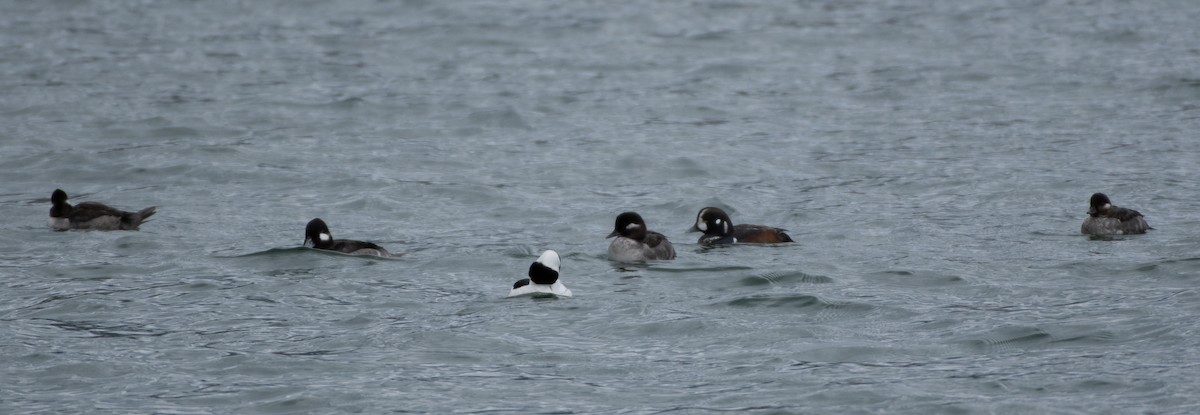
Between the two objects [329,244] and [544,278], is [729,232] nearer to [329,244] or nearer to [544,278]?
[544,278]

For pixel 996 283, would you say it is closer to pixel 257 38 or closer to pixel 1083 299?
pixel 1083 299

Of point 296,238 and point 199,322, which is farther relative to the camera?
point 296,238

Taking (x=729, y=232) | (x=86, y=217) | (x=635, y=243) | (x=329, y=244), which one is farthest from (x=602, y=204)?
(x=86, y=217)

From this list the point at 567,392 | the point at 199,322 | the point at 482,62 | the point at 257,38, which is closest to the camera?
the point at 567,392

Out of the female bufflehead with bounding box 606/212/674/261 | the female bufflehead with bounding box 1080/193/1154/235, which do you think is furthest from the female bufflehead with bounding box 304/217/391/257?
the female bufflehead with bounding box 1080/193/1154/235

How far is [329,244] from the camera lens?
1605 centimetres

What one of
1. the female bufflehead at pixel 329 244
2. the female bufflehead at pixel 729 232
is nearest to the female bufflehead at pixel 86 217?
the female bufflehead at pixel 329 244

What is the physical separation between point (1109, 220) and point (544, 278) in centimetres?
626

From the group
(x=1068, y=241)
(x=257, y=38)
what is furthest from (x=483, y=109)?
(x=1068, y=241)

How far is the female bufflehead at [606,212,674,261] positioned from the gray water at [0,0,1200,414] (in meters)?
0.20

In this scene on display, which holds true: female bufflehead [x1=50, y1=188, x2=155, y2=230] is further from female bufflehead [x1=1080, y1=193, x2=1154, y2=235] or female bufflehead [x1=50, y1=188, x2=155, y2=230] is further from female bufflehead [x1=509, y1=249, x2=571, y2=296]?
female bufflehead [x1=1080, y1=193, x2=1154, y2=235]

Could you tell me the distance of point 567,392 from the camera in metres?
11.6

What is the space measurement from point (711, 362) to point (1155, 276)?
494 cm

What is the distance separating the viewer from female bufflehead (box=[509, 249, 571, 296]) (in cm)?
1416
